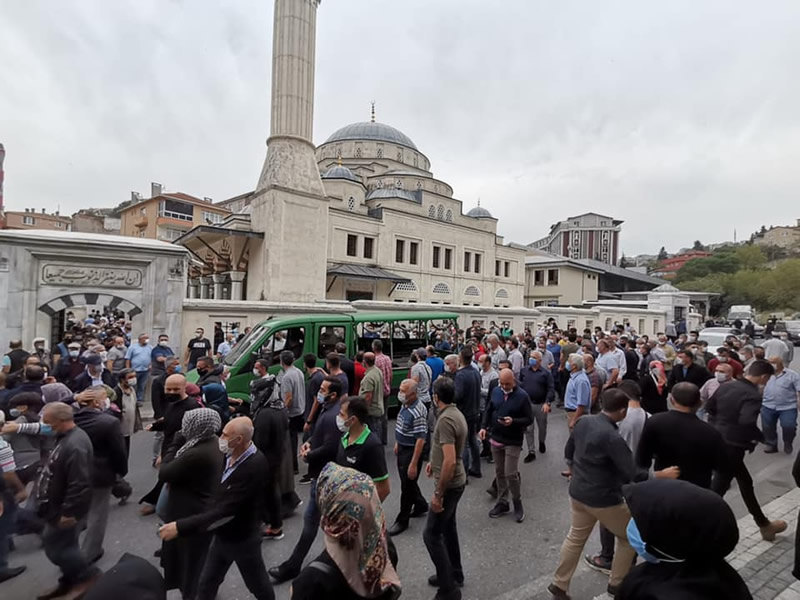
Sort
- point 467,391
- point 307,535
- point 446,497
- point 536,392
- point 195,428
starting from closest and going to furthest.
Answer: point 195,428 → point 446,497 → point 307,535 → point 467,391 → point 536,392

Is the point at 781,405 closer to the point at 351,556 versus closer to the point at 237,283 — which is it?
the point at 351,556

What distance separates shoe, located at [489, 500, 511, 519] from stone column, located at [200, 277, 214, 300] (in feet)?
88.4

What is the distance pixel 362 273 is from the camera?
89.0 feet

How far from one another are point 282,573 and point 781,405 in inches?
326

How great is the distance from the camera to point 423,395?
648cm

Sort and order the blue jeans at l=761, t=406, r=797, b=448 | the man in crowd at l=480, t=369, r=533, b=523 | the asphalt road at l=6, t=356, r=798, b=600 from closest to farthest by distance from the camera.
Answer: the asphalt road at l=6, t=356, r=798, b=600 < the man in crowd at l=480, t=369, r=533, b=523 < the blue jeans at l=761, t=406, r=797, b=448

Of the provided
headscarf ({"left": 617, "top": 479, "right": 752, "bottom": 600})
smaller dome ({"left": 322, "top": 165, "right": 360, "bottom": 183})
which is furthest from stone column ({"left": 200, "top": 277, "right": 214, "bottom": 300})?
headscarf ({"left": 617, "top": 479, "right": 752, "bottom": 600})

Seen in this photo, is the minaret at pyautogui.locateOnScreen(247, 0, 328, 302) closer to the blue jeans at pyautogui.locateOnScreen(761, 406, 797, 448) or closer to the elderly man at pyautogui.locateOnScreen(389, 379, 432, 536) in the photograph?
the elderly man at pyautogui.locateOnScreen(389, 379, 432, 536)

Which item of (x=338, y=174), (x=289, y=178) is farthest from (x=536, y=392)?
(x=338, y=174)

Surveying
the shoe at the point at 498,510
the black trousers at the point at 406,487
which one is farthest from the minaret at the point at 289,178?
the shoe at the point at 498,510

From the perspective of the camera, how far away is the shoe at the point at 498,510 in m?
4.77

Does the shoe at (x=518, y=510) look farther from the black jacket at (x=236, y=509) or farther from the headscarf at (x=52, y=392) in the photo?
the headscarf at (x=52, y=392)

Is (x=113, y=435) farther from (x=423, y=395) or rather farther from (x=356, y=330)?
(x=356, y=330)

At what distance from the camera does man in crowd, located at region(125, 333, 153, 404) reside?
920 centimetres
